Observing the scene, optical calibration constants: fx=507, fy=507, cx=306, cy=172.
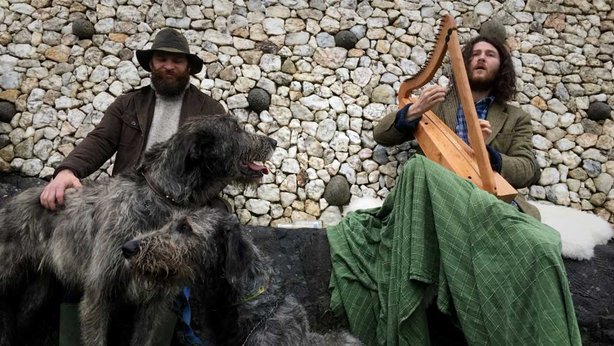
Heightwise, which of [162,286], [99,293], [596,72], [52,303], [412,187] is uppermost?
[596,72]

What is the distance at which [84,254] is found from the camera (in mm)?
1991

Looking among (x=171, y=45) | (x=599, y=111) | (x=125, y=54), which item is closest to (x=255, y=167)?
(x=171, y=45)

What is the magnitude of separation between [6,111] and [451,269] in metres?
3.67

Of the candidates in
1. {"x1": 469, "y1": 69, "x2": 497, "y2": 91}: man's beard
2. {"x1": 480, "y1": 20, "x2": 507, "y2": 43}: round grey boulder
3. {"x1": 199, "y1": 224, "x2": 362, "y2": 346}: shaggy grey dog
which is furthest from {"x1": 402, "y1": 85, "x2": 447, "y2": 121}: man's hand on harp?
{"x1": 480, "y1": 20, "x2": 507, "y2": 43}: round grey boulder

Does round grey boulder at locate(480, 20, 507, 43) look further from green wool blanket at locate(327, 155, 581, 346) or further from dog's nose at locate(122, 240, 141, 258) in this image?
dog's nose at locate(122, 240, 141, 258)

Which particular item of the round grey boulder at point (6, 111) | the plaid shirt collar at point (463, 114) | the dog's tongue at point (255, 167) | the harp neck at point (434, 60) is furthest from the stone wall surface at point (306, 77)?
the dog's tongue at point (255, 167)

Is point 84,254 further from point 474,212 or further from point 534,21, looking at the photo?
point 534,21

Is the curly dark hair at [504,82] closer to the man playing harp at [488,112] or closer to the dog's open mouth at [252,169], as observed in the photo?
the man playing harp at [488,112]

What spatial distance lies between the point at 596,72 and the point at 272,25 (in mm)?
2880

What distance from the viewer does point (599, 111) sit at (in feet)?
14.2

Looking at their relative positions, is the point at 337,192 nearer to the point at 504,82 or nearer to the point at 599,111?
the point at 504,82

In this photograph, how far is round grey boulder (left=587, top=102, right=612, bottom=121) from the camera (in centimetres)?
432

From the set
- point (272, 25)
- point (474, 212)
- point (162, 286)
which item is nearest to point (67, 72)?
point (272, 25)

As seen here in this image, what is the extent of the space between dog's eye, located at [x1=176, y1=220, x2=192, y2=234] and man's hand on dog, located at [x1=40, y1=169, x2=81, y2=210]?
2.17 feet
